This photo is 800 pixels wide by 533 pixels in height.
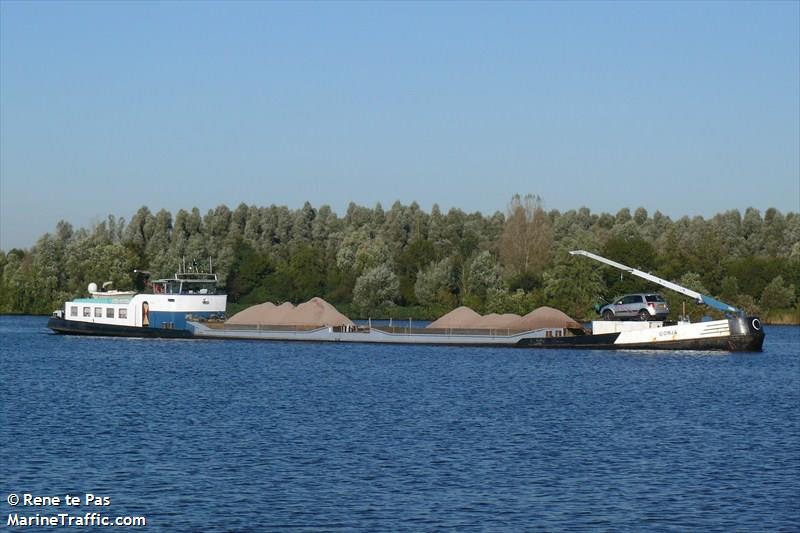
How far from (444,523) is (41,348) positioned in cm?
8164

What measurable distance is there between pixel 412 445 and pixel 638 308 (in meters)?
58.6

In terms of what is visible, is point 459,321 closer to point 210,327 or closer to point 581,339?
point 581,339

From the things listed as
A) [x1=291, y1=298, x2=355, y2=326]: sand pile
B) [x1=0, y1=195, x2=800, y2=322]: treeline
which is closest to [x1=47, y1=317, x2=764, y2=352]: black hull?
[x1=291, y1=298, x2=355, y2=326]: sand pile

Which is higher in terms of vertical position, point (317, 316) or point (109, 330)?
point (317, 316)

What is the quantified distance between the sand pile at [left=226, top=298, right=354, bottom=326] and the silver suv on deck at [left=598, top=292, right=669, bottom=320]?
32416 mm

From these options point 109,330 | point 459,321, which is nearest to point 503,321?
point 459,321

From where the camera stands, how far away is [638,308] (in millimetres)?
97812

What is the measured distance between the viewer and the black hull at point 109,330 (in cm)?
11038

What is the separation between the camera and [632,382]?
233 feet

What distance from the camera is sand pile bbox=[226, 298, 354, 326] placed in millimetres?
122750

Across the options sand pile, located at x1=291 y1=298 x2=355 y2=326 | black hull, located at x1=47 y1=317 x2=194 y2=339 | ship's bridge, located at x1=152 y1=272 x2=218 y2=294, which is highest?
ship's bridge, located at x1=152 y1=272 x2=218 y2=294

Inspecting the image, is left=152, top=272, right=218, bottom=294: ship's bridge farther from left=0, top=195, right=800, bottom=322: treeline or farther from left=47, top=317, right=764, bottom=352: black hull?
→ left=0, top=195, right=800, bottom=322: treeline

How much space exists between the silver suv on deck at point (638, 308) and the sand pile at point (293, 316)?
1276 inches

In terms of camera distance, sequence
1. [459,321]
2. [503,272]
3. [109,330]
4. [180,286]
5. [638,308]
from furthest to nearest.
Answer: [503,272]
[459,321]
[109,330]
[180,286]
[638,308]
